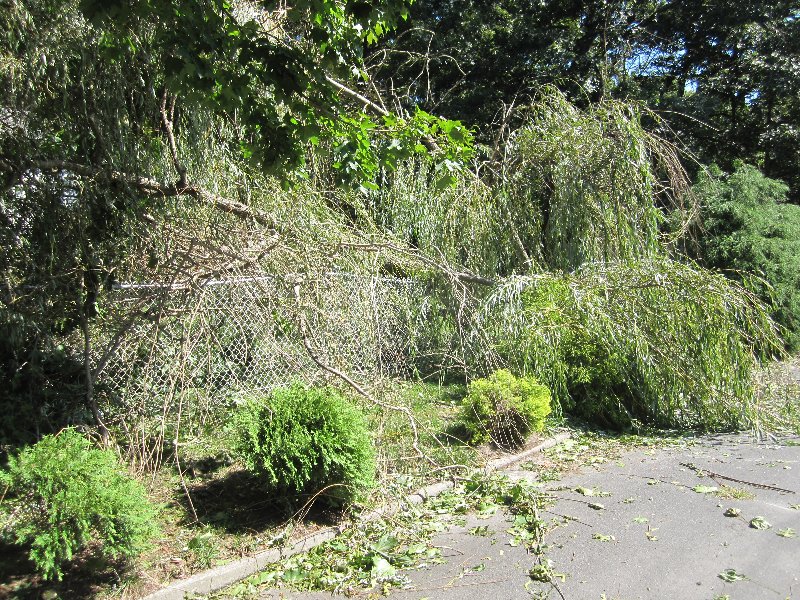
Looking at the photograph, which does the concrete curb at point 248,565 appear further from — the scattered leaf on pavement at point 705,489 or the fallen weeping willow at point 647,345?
the fallen weeping willow at point 647,345

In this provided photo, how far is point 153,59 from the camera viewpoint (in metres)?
5.46

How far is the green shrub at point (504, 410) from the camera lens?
19.9 feet

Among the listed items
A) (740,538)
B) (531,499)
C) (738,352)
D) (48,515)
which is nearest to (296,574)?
(48,515)

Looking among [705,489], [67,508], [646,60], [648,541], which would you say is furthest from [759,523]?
[646,60]

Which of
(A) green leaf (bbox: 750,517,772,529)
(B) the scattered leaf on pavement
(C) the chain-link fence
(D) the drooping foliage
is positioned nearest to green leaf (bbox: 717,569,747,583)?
(A) green leaf (bbox: 750,517,772,529)

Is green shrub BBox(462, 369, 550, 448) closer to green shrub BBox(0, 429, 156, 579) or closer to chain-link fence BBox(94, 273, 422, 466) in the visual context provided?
chain-link fence BBox(94, 273, 422, 466)

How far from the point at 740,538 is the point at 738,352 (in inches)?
125

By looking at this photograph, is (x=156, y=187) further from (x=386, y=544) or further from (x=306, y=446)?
(x=386, y=544)

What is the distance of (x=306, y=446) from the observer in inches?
171

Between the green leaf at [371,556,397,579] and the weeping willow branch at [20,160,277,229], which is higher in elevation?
the weeping willow branch at [20,160,277,229]

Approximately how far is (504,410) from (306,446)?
235 cm

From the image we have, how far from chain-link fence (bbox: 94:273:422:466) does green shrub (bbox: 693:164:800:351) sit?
27.0ft

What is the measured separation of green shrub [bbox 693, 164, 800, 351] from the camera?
1162 cm

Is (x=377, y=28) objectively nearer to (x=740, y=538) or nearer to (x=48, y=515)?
(x=48, y=515)
